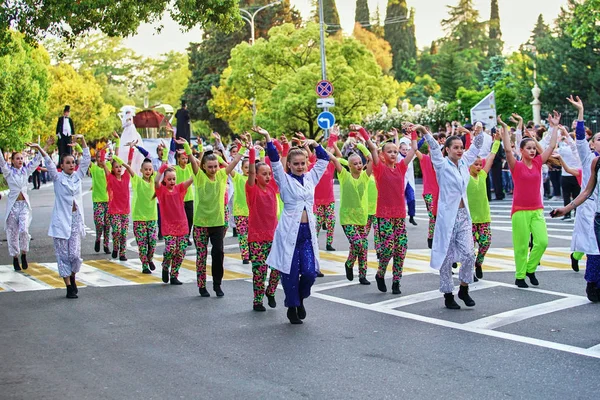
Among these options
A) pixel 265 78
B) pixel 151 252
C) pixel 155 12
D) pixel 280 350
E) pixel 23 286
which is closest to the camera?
pixel 280 350

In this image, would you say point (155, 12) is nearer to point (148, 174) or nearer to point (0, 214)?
point (148, 174)

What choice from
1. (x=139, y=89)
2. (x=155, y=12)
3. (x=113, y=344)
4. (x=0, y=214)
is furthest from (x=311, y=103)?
(x=139, y=89)

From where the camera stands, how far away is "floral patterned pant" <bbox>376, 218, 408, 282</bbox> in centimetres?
1123

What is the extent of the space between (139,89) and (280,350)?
9685 cm

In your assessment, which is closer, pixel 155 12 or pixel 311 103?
pixel 155 12

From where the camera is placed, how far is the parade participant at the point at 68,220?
1170cm

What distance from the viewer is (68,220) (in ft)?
38.8

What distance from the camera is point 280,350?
827cm

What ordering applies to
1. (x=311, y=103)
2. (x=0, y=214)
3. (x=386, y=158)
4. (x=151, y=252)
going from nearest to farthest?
(x=386, y=158)
(x=151, y=252)
(x=0, y=214)
(x=311, y=103)

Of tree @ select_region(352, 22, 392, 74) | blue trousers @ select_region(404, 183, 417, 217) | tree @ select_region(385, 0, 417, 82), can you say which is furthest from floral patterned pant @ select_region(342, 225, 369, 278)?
tree @ select_region(385, 0, 417, 82)

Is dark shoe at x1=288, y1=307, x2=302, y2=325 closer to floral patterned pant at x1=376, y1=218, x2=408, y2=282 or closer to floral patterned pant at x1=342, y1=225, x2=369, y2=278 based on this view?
floral patterned pant at x1=376, y1=218, x2=408, y2=282

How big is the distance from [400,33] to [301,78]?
6459 centimetres

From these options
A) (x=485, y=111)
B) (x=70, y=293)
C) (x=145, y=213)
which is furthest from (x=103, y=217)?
(x=485, y=111)

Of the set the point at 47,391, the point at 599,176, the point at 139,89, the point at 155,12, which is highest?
the point at 139,89
